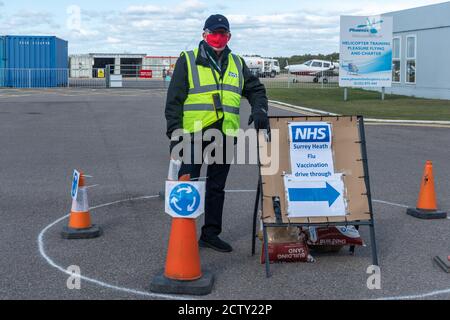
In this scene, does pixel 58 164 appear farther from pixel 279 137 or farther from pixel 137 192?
pixel 279 137

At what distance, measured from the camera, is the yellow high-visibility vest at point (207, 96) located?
19.9 feet

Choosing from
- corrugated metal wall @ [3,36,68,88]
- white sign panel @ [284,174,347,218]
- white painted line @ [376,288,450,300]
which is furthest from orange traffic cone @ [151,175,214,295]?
corrugated metal wall @ [3,36,68,88]

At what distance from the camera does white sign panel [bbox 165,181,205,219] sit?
520 cm

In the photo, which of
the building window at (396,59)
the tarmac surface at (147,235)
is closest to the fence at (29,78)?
the building window at (396,59)

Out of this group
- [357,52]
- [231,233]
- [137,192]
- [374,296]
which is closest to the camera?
[374,296]

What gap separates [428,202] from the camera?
7926 mm

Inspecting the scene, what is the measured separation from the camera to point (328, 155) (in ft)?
19.7

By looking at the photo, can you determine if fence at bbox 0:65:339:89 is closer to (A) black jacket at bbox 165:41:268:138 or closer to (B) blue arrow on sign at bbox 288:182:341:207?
(A) black jacket at bbox 165:41:268:138

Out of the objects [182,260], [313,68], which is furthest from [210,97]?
[313,68]

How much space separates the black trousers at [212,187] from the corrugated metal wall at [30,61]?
41.1 meters

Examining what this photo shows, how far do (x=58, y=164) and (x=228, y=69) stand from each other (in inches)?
256

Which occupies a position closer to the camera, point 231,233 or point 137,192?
point 231,233
